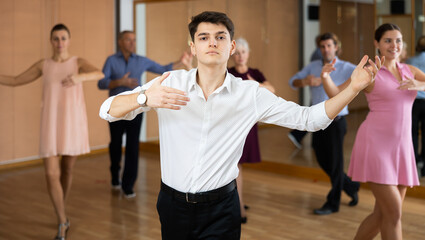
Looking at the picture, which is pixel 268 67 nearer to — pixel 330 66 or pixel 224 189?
pixel 330 66

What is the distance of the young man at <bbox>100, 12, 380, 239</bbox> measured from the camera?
94.0 inches

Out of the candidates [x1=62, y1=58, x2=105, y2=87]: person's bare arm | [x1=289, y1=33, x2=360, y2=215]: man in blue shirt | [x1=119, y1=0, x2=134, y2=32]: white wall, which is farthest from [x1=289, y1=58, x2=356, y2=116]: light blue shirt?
[x1=119, y1=0, x2=134, y2=32]: white wall

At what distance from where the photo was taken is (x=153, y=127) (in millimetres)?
8383

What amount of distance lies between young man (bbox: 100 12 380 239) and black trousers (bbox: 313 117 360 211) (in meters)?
2.76

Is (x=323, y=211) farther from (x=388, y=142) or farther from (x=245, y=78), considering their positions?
(x=388, y=142)

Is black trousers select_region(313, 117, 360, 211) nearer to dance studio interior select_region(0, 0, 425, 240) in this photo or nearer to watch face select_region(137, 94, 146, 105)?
dance studio interior select_region(0, 0, 425, 240)

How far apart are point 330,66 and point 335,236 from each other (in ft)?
6.05

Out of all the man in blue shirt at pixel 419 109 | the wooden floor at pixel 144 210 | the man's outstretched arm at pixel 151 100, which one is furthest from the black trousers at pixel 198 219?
the man in blue shirt at pixel 419 109

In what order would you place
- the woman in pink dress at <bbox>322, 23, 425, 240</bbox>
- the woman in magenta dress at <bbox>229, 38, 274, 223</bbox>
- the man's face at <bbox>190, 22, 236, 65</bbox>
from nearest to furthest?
the man's face at <bbox>190, 22, 236, 65</bbox>, the woman in pink dress at <bbox>322, 23, 425, 240</bbox>, the woman in magenta dress at <bbox>229, 38, 274, 223</bbox>

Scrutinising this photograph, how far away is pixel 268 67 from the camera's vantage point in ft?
25.8

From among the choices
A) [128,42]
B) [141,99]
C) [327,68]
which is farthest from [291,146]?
[141,99]

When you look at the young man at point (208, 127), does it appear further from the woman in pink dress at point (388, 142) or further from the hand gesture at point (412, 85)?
the hand gesture at point (412, 85)

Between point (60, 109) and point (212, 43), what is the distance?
2648 millimetres

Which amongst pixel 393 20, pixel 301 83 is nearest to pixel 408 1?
pixel 393 20
